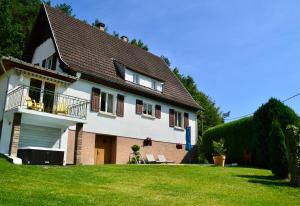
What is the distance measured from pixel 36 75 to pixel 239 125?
1543 centimetres

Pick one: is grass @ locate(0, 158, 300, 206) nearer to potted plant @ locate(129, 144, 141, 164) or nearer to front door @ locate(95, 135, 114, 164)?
front door @ locate(95, 135, 114, 164)

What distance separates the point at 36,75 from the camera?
19812mm

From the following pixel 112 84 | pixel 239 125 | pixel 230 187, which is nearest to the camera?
pixel 230 187

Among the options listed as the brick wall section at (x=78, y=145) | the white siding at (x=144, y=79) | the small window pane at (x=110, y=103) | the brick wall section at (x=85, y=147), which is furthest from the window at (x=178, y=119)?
the brick wall section at (x=78, y=145)

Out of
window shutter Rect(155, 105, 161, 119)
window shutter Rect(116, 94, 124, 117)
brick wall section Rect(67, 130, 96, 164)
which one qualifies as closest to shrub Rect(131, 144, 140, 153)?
window shutter Rect(116, 94, 124, 117)

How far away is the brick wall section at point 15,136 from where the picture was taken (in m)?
16.8

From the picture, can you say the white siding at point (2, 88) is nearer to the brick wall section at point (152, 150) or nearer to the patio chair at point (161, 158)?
the brick wall section at point (152, 150)

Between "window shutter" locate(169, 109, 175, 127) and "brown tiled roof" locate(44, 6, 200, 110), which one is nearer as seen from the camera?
"brown tiled roof" locate(44, 6, 200, 110)

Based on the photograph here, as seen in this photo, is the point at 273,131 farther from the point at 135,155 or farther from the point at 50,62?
the point at 50,62

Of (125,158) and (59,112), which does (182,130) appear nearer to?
(125,158)

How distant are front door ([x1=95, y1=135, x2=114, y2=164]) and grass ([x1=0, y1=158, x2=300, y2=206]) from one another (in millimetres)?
9063

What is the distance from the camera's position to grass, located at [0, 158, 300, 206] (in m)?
8.64

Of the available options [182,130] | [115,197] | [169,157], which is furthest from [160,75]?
[115,197]

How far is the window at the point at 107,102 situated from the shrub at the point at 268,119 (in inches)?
413
